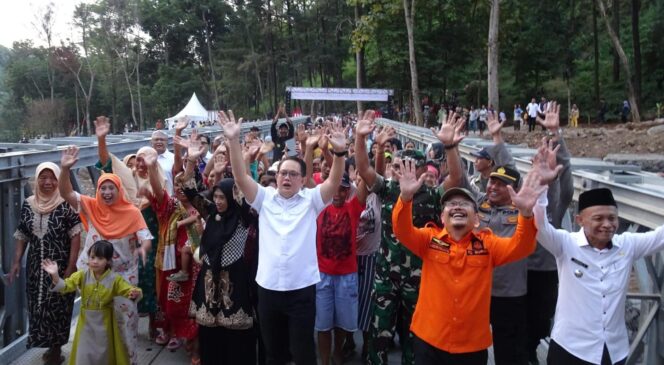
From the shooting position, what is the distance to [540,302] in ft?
13.3

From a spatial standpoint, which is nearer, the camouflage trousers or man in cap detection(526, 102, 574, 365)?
man in cap detection(526, 102, 574, 365)

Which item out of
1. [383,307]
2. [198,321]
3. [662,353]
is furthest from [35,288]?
[662,353]

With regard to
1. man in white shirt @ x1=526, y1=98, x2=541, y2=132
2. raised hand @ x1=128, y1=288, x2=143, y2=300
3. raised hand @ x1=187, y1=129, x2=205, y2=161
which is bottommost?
raised hand @ x1=128, y1=288, x2=143, y2=300

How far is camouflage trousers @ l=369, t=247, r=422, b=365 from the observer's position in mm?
3998

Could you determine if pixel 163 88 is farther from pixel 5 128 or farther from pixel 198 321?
pixel 198 321

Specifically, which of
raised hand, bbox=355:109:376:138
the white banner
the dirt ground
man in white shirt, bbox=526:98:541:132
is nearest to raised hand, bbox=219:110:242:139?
raised hand, bbox=355:109:376:138

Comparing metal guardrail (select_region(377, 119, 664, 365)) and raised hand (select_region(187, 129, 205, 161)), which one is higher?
raised hand (select_region(187, 129, 205, 161))

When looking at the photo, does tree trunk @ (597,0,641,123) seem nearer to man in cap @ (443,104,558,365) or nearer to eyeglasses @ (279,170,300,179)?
man in cap @ (443,104,558,365)

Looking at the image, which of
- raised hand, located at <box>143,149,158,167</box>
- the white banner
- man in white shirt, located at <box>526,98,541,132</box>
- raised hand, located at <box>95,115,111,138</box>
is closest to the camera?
raised hand, located at <box>143,149,158,167</box>

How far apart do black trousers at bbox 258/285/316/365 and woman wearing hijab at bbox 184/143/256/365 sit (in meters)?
0.31

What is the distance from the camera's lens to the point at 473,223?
3129 mm

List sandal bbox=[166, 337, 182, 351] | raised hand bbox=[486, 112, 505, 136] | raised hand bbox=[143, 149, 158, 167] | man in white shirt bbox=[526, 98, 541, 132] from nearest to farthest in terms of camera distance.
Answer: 1. raised hand bbox=[486, 112, 505, 136]
2. raised hand bbox=[143, 149, 158, 167]
3. sandal bbox=[166, 337, 182, 351]
4. man in white shirt bbox=[526, 98, 541, 132]

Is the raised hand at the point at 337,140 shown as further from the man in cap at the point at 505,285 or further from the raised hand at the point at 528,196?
the raised hand at the point at 528,196

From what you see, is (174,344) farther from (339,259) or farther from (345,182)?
(345,182)
